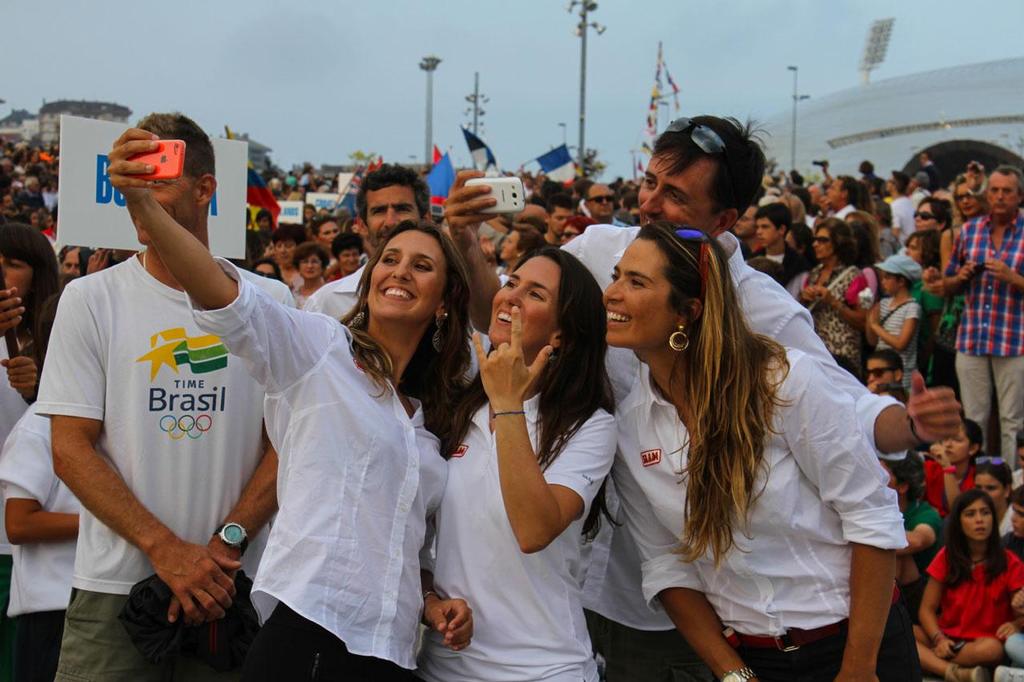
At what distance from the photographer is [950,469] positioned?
25.9 feet

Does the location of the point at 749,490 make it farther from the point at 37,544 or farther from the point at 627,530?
the point at 37,544

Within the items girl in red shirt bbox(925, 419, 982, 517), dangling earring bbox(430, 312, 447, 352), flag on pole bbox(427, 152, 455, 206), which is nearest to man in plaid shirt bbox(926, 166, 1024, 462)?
girl in red shirt bbox(925, 419, 982, 517)

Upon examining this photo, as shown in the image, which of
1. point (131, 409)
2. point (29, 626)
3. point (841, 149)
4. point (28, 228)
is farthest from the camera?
point (841, 149)

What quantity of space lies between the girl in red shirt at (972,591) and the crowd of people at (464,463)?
365cm

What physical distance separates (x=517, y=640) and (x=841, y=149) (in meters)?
58.1

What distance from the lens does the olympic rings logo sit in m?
3.52

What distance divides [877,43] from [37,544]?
113 meters

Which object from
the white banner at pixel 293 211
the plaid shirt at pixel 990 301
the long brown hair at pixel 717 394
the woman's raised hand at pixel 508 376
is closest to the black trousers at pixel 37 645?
the woman's raised hand at pixel 508 376

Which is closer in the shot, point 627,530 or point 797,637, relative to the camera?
point 797,637

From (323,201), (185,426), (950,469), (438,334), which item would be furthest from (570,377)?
(323,201)

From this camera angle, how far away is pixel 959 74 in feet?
197

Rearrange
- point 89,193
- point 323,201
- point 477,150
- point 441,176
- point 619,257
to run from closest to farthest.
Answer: point 619,257, point 89,193, point 441,176, point 477,150, point 323,201

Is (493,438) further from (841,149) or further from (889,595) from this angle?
(841,149)

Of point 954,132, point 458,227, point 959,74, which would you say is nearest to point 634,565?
point 458,227
